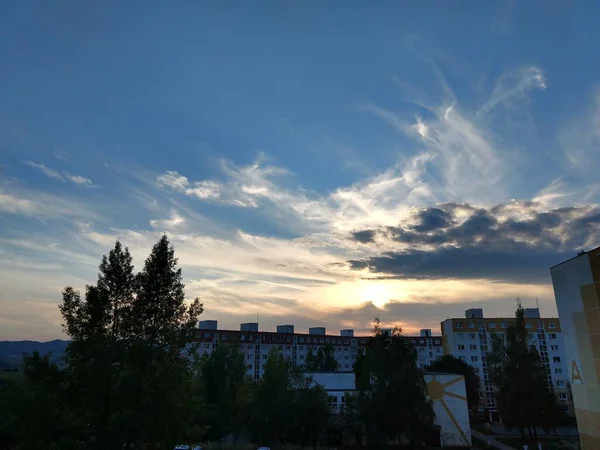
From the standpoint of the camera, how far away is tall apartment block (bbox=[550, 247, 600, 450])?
73.0 feet

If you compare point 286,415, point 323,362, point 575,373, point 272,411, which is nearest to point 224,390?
point 272,411

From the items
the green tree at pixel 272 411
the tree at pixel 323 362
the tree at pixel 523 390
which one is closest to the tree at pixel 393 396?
the green tree at pixel 272 411

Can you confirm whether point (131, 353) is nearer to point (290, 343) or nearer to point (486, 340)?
point (486, 340)

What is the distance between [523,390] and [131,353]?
4709cm

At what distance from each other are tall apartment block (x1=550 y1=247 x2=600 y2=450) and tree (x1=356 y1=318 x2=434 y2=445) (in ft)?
52.1

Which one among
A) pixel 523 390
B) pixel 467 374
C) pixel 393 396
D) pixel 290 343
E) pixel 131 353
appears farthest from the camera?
pixel 290 343

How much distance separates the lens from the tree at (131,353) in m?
16.4

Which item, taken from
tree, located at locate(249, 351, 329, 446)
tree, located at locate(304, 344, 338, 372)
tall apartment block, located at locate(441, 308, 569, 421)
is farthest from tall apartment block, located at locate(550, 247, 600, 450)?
tall apartment block, located at locate(441, 308, 569, 421)

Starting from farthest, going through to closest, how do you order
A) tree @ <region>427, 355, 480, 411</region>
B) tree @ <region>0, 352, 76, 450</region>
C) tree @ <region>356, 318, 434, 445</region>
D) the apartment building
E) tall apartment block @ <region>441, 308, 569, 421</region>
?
1. the apartment building
2. tall apartment block @ <region>441, 308, 569, 421</region>
3. tree @ <region>427, 355, 480, 411</region>
4. tree @ <region>356, 318, 434, 445</region>
5. tree @ <region>0, 352, 76, 450</region>

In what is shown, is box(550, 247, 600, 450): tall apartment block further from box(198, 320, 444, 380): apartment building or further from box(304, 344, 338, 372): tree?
box(198, 320, 444, 380): apartment building

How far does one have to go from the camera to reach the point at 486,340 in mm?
93688

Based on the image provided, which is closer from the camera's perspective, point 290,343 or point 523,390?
point 523,390

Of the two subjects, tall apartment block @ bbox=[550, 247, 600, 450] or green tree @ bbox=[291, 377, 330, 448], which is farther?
green tree @ bbox=[291, 377, 330, 448]

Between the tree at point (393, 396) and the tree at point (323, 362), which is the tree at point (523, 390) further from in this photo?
the tree at point (323, 362)
